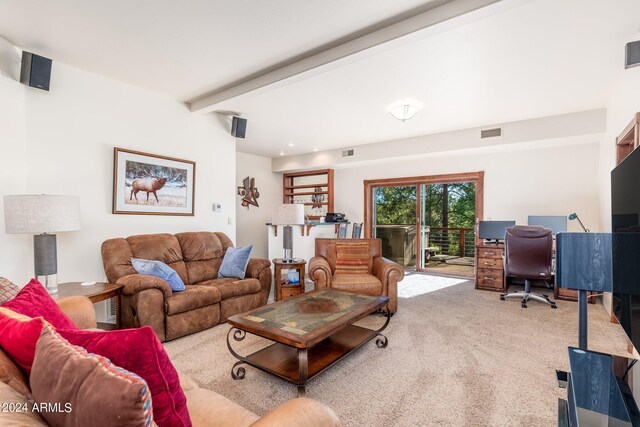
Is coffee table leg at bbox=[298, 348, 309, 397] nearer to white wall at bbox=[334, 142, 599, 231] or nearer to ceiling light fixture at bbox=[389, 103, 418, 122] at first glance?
ceiling light fixture at bbox=[389, 103, 418, 122]

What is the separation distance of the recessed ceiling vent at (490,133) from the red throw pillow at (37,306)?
5.29 m

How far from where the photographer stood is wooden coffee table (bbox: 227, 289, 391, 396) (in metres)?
1.88

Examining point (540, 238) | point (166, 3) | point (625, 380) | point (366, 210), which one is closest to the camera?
point (625, 380)

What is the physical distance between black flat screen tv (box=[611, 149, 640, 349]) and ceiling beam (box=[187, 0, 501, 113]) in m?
1.35

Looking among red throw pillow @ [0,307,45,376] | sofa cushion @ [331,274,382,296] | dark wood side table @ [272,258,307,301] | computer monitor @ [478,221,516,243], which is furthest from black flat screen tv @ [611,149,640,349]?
computer monitor @ [478,221,516,243]

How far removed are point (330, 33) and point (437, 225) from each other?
4574 millimetres

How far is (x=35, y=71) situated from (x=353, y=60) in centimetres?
276

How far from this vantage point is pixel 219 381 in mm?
2123

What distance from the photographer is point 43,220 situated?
223 centimetres

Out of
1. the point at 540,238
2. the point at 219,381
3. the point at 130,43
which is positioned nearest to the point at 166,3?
the point at 130,43

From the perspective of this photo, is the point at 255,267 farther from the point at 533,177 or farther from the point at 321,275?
the point at 533,177

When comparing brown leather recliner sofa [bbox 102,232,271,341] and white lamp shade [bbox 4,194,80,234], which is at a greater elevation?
white lamp shade [bbox 4,194,80,234]

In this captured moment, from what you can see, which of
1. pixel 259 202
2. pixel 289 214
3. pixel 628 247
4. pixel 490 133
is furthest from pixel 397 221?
pixel 628 247

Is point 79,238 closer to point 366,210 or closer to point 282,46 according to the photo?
point 282,46
